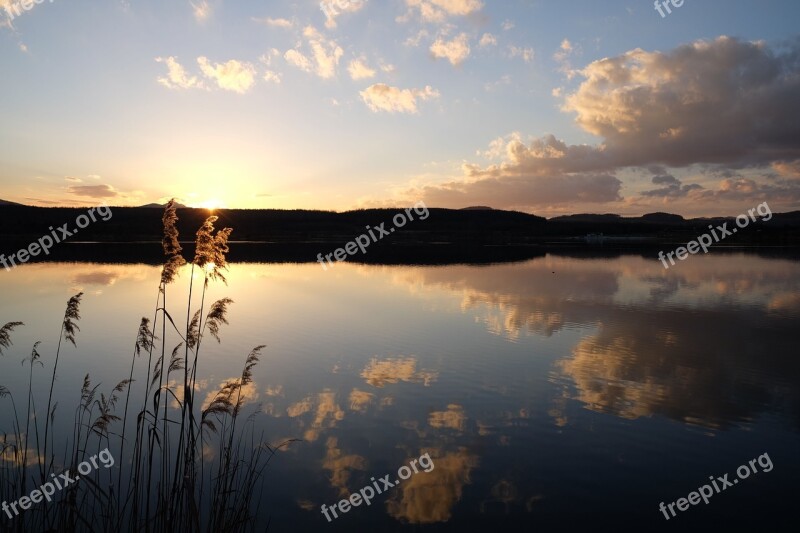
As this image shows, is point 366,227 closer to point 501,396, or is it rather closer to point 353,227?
point 353,227

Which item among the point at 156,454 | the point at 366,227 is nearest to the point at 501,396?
the point at 156,454

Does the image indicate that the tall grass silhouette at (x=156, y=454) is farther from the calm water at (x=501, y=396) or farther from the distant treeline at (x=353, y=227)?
the distant treeline at (x=353, y=227)

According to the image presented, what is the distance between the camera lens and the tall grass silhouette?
5035 millimetres

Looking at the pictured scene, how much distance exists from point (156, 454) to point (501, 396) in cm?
611

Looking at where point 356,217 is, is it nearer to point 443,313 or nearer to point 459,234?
point 459,234

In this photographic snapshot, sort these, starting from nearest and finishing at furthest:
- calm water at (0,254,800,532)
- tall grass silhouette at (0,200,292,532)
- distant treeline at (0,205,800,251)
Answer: tall grass silhouette at (0,200,292,532), calm water at (0,254,800,532), distant treeline at (0,205,800,251)

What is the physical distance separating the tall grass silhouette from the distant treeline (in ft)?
321

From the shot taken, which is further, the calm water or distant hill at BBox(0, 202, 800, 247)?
distant hill at BBox(0, 202, 800, 247)

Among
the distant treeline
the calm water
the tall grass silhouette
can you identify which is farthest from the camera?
the distant treeline

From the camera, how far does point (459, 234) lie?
451 ft

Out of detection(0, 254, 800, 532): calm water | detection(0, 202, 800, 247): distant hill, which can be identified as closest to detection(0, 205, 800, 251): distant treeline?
detection(0, 202, 800, 247): distant hill

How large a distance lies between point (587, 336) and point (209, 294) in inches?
Answer: 678

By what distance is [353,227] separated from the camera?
466 ft

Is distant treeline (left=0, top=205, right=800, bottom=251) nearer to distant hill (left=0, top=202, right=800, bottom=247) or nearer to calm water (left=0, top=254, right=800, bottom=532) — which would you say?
distant hill (left=0, top=202, right=800, bottom=247)
